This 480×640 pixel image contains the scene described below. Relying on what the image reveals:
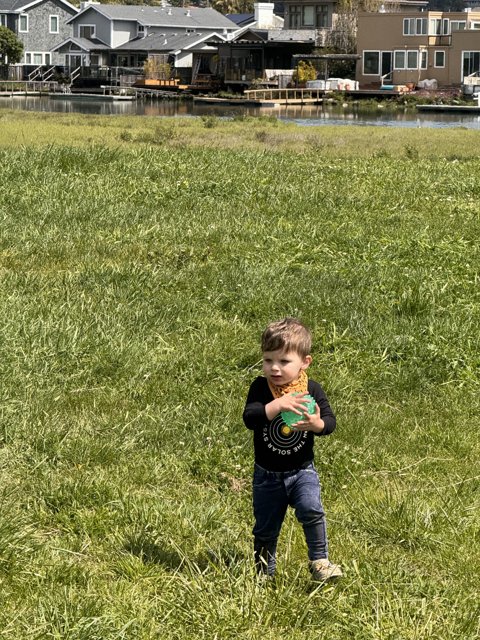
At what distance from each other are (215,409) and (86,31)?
101048 millimetres

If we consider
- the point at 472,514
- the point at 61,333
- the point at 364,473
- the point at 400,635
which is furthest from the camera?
the point at 61,333

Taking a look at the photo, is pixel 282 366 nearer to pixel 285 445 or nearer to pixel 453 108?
pixel 285 445

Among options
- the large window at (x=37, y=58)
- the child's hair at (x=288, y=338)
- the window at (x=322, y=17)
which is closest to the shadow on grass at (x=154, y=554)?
the child's hair at (x=288, y=338)

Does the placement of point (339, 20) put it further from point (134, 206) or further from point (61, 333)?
point (61, 333)

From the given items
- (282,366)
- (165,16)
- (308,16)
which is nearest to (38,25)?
(165,16)

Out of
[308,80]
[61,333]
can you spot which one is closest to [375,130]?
A: [61,333]

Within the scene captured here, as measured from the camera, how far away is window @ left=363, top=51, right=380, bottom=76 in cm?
8994

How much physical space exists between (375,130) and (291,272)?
3392cm

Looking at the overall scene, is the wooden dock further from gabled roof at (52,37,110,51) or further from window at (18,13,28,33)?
window at (18,13,28,33)

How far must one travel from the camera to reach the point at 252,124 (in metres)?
46.2

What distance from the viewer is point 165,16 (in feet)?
343

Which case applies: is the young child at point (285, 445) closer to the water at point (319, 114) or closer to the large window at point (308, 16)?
the water at point (319, 114)

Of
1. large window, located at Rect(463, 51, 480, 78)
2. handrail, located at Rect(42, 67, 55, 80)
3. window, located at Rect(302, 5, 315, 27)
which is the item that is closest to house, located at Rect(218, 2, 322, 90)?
window, located at Rect(302, 5, 315, 27)

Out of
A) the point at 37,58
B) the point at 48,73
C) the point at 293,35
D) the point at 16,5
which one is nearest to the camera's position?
the point at 293,35
